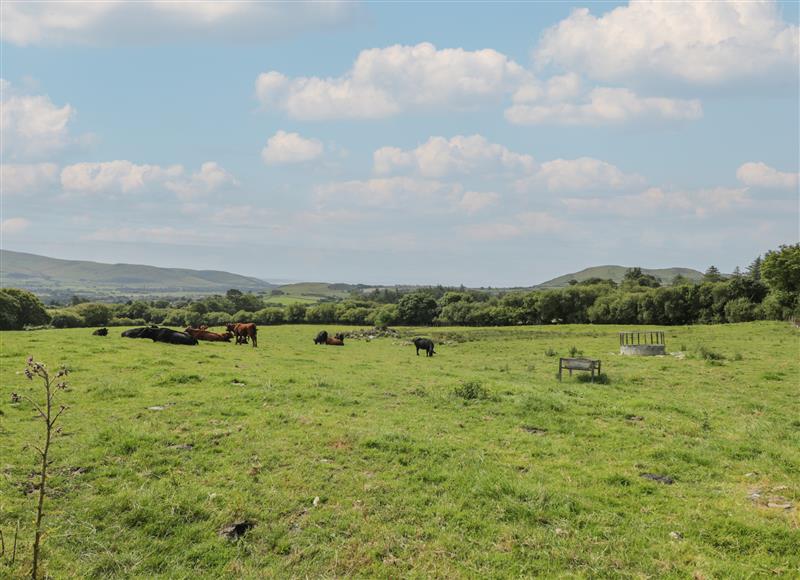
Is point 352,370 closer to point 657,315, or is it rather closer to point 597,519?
point 597,519

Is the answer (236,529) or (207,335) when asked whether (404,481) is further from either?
(207,335)

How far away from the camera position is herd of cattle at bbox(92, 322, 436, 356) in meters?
32.3

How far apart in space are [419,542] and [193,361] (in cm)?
1909

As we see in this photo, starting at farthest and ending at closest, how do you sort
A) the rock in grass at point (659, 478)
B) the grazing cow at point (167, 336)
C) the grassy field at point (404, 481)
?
1. the grazing cow at point (167, 336)
2. the rock in grass at point (659, 478)
3. the grassy field at point (404, 481)

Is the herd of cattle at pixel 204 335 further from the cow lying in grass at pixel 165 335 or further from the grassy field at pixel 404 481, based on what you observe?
the grassy field at pixel 404 481

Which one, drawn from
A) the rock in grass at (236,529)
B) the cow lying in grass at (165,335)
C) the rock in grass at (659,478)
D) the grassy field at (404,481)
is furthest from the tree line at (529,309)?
the rock in grass at (236,529)

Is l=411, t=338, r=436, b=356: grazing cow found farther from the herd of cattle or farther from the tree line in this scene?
the tree line

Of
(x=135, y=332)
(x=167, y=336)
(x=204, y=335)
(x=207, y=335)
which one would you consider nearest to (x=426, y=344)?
(x=207, y=335)

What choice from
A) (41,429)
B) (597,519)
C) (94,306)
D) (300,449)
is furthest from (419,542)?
(94,306)

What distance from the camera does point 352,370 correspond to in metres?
24.4

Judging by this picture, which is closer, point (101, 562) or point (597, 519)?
point (101, 562)

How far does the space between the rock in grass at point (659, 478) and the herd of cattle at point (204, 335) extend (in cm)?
2865

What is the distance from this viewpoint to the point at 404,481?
9.62m

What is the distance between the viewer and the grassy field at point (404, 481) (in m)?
7.25
